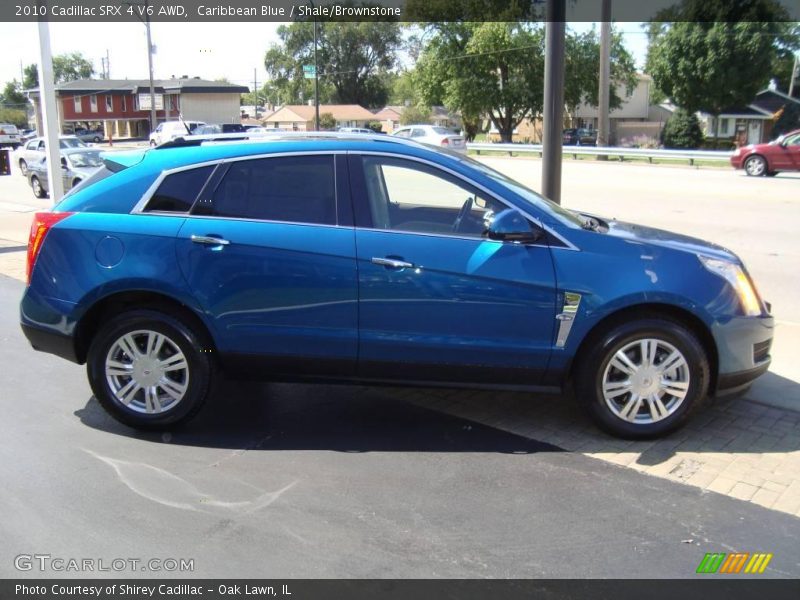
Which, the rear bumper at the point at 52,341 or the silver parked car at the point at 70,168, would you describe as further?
the silver parked car at the point at 70,168

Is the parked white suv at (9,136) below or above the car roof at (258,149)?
above

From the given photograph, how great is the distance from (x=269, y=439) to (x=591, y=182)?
63.5 ft

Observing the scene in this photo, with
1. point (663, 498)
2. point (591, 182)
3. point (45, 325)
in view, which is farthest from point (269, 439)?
point (591, 182)

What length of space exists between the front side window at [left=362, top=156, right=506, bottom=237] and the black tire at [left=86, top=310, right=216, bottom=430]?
1.37 m

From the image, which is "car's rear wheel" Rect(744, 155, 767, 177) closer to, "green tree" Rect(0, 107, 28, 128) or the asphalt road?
the asphalt road

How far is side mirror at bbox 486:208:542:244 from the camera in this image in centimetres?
434

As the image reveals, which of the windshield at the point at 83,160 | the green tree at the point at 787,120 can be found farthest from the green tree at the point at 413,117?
the windshield at the point at 83,160

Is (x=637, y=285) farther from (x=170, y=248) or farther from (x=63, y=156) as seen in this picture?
(x=63, y=156)

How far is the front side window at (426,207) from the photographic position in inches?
179

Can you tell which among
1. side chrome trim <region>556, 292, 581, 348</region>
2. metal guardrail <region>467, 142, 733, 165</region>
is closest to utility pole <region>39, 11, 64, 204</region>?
side chrome trim <region>556, 292, 581, 348</region>

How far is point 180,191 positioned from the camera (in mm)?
4680

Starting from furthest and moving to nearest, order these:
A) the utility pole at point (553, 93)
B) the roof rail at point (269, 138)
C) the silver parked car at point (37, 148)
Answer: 1. the silver parked car at point (37, 148)
2. the utility pole at point (553, 93)
3. the roof rail at point (269, 138)

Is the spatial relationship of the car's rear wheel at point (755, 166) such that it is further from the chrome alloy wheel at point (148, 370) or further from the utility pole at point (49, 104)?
the chrome alloy wheel at point (148, 370)

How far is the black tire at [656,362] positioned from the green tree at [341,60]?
94683mm
